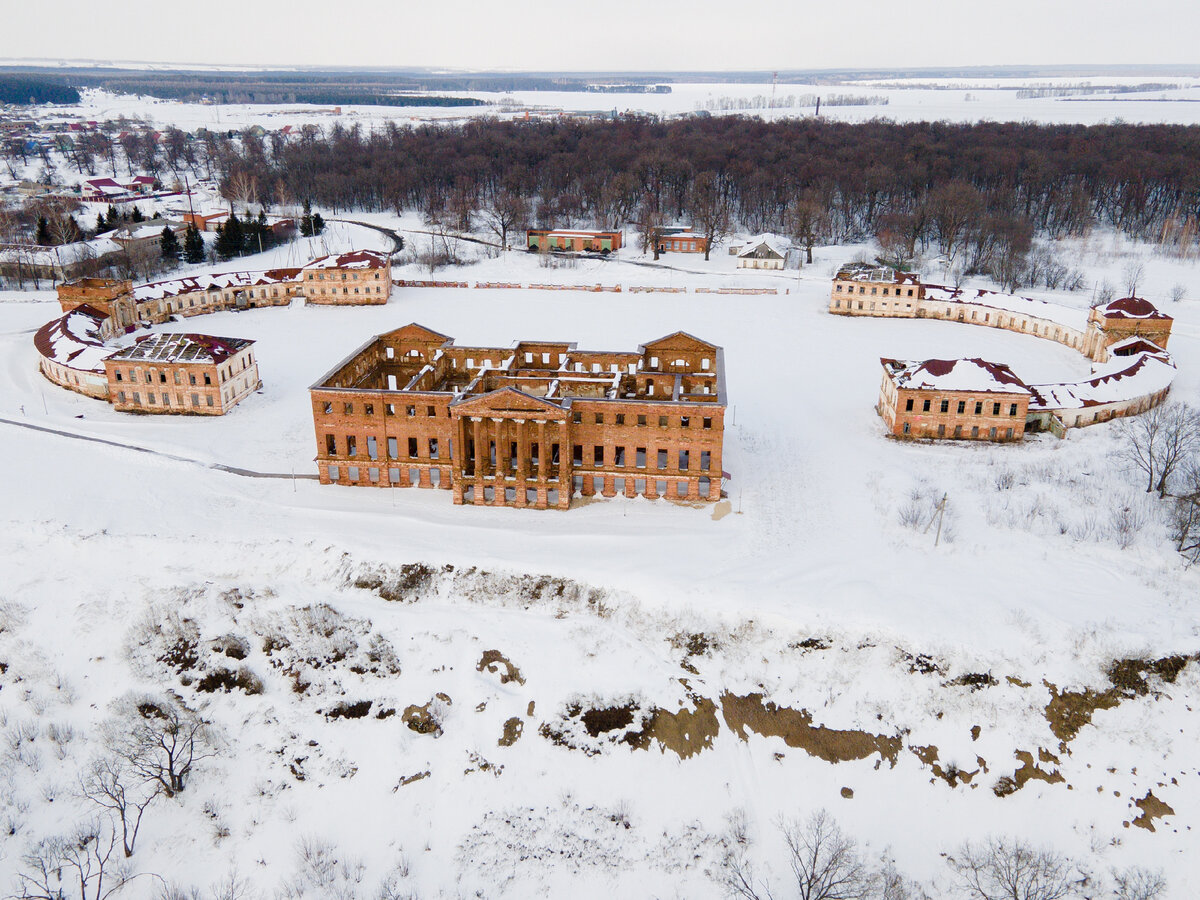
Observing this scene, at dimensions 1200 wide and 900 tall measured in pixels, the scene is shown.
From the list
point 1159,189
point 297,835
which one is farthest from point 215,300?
point 1159,189

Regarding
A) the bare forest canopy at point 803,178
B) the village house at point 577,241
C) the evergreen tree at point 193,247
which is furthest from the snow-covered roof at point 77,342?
the bare forest canopy at point 803,178

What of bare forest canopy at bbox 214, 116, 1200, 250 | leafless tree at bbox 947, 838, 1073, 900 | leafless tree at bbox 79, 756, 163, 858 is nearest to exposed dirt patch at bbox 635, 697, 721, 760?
leafless tree at bbox 947, 838, 1073, 900

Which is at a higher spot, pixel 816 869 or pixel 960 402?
pixel 960 402

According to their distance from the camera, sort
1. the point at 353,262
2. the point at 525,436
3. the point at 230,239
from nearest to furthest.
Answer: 1. the point at 525,436
2. the point at 353,262
3. the point at 230,239

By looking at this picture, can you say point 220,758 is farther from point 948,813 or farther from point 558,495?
point 948,813

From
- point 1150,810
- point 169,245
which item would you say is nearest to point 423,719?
point 1150,810

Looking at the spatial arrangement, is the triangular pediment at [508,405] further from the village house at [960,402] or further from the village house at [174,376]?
the village house at [960,402]

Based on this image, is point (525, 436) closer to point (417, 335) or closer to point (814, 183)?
point (417, 335)
